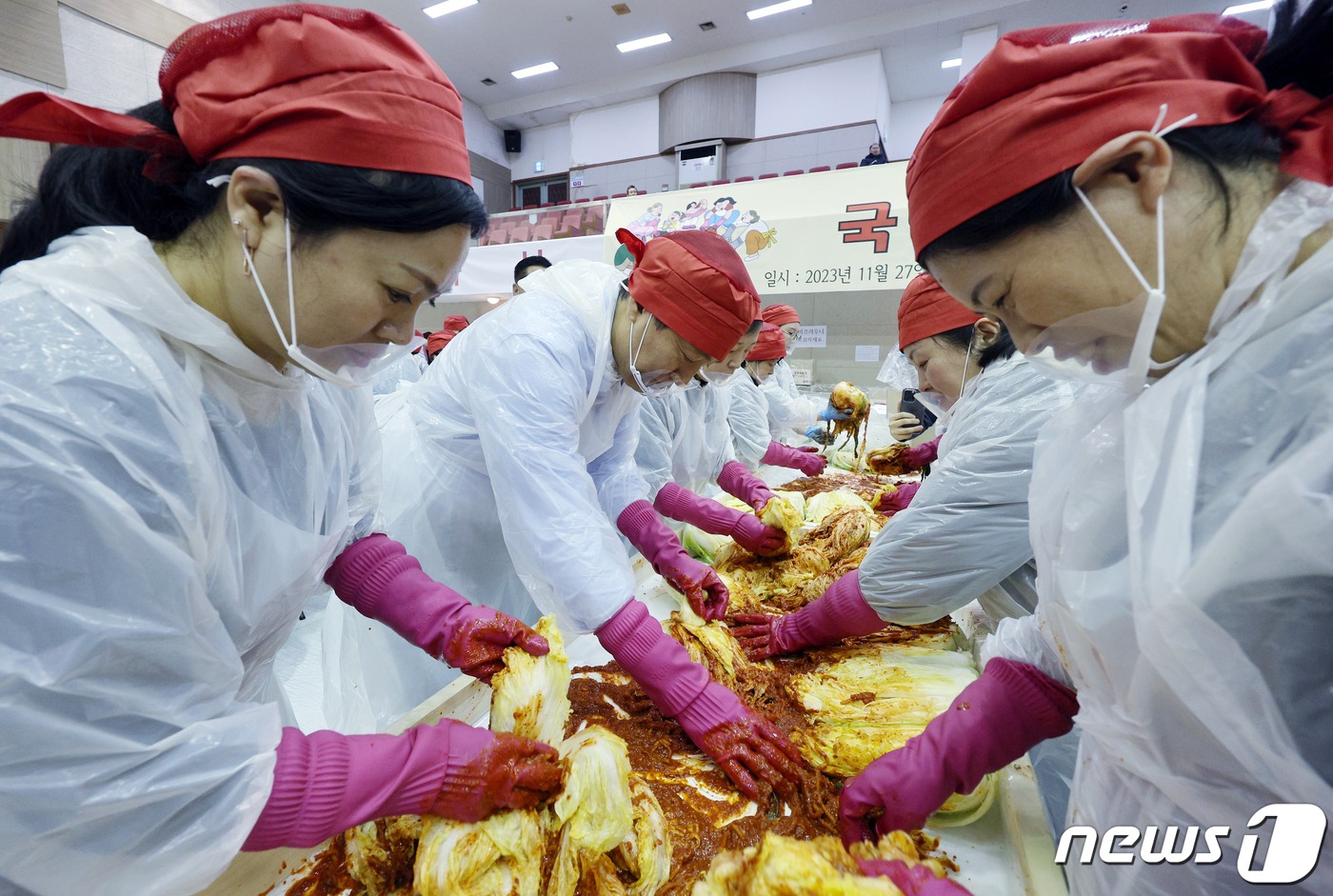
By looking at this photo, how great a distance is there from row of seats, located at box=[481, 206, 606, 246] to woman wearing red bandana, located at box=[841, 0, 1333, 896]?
8293 mm

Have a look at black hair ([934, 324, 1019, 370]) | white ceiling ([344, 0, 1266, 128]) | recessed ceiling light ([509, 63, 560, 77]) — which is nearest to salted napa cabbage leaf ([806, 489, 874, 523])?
black hair ([934, 324, 1019, 370])

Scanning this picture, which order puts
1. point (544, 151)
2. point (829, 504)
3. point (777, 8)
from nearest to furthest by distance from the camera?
1. point (829, 504)
2. point (777, 8)
3. point (544, 151)

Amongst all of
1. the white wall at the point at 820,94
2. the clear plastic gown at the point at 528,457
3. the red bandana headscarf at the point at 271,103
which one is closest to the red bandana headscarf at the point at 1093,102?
the red bandana headscarf at the point at 271,103

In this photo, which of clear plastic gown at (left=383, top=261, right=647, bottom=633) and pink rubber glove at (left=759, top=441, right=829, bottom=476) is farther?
pink rubber glove at (left=759, top=441, right=829, bottom=476)

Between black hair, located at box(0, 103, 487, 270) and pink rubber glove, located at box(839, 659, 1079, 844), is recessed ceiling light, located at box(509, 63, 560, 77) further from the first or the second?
pink rubber glove, located at box(839, 659, 1079, 844)

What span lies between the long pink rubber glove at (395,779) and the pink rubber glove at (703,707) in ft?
1.33

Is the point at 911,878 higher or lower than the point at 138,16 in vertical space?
lower

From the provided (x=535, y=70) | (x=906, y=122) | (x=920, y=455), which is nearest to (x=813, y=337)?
(x=920, y=455)

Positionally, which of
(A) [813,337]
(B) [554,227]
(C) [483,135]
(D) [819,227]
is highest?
(C) [483,135]

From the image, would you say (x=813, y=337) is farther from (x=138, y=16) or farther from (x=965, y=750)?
(x=138, y=16)

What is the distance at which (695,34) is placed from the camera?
455 inches

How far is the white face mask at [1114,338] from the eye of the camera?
2.51 feet

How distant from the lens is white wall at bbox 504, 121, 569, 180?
52.4 feet

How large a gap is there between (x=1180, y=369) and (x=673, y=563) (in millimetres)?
1730
